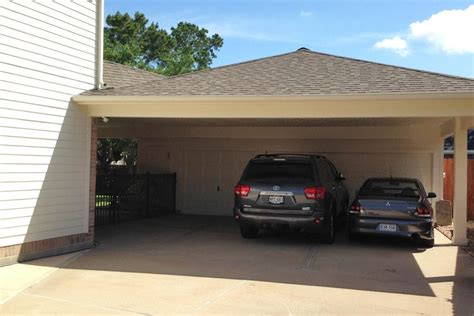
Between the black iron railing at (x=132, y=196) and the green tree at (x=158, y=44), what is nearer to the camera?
the black iron railing at (x=132, y=196)

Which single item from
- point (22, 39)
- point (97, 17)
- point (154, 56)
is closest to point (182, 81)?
point (97, 17)

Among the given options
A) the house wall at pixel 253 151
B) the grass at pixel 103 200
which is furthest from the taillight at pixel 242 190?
the house wall at pixel 253 151

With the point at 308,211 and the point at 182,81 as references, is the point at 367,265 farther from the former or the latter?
the point at 182,81

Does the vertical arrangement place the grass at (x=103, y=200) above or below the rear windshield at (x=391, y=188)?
below

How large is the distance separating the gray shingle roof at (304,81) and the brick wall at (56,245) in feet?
5.58

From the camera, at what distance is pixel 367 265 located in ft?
28.2

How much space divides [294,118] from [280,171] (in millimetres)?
1246

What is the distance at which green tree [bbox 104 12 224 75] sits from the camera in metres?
33.2

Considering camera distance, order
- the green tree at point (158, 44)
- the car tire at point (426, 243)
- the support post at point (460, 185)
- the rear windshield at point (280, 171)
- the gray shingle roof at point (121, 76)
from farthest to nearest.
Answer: the green tree at point (158, 44) → the gray shingle roof at point (121, 76) → the support post at point (460, 185) → the car tire at point (426, 243) → the rear windshield at point (280, 171)

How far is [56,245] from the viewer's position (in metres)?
9.13

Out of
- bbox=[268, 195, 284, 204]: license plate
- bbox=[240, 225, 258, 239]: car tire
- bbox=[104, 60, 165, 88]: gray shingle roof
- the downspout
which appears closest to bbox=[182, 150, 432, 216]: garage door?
bbox=[104, 60, 165, 88]: gray shingle roof

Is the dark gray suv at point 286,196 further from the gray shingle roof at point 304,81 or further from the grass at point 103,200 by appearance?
the grass at point 103,200

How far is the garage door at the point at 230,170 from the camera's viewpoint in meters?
14.6

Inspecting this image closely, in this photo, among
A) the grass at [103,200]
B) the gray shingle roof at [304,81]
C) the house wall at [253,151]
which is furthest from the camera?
the house wall at [253,151]
